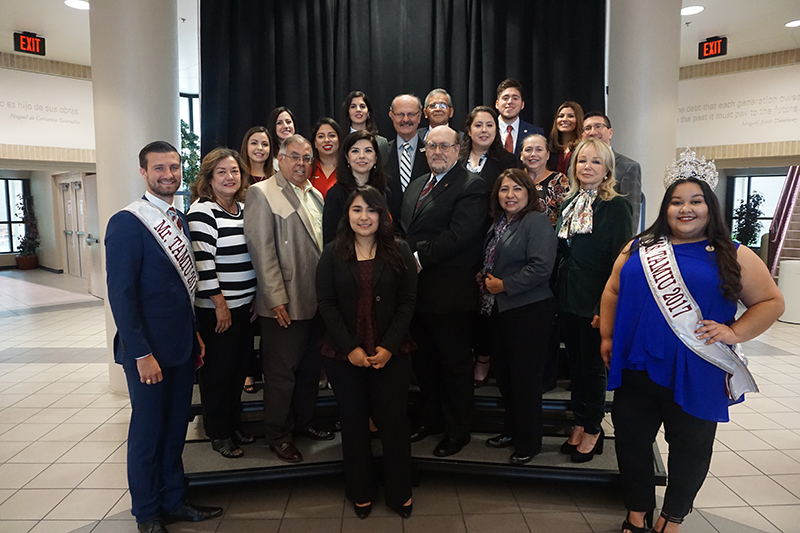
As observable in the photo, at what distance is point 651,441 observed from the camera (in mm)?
2088

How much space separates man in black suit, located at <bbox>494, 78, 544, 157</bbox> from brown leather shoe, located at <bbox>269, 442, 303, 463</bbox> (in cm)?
213

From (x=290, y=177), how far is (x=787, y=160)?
7285mm

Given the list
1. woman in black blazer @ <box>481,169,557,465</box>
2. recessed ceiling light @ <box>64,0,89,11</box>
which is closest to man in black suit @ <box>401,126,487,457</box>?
woman in black blazer @ <box>481,169,557,465</box>

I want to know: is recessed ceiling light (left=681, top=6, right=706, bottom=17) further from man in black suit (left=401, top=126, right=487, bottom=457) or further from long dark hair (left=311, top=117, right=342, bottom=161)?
long dark hair (left=311, top=117, right=342, bottom=161)

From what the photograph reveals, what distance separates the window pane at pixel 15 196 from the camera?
13.1 m

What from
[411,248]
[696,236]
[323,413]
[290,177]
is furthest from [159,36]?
[696,236]

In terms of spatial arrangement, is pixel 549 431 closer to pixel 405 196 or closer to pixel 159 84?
pixel 405 196

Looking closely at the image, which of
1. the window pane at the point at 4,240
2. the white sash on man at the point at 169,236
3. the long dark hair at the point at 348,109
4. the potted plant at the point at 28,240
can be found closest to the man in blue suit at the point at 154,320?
the white sash on man at the point at 169,236

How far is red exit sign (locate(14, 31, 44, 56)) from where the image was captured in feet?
19.4

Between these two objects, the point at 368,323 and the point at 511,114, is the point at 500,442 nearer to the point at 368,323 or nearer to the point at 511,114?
the point at 368,323

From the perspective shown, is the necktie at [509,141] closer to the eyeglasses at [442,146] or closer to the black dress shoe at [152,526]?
the eyeglasses at [442,146]

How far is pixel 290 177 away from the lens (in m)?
2.58

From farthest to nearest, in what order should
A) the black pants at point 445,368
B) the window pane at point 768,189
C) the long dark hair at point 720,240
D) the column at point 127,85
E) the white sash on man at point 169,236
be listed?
the window pane at point 768,189 → the column at point 127,85 → the black pants at point 445,368 → the white sash on man at point 169,236 → the long dark hair at point 720,240

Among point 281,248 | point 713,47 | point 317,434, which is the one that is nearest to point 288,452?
point 317,434
